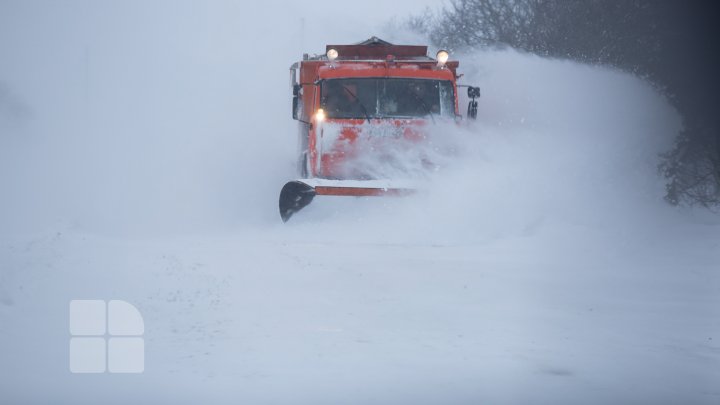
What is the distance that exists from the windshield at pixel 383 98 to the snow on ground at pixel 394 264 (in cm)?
64

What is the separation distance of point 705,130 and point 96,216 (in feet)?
28.4

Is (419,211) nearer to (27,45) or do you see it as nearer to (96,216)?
(96,216)

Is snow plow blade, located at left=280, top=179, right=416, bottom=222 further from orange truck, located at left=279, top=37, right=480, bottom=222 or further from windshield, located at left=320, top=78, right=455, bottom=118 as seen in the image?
windshield, located at left=320, top=78, right=455, bottom=118

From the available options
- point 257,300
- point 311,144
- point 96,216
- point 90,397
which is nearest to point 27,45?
point 96,216

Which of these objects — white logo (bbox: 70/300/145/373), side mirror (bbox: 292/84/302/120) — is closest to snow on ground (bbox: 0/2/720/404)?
white logo (bbox: 70/300/145/373)

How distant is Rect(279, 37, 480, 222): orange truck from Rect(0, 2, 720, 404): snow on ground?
46 centimetres

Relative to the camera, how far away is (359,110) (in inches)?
456

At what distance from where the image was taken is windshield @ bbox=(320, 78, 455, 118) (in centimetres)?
1161

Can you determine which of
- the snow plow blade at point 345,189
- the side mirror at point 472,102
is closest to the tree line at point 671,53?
the side mirror at point 472,102

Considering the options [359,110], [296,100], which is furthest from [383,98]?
[296,100]

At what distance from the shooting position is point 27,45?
2778 centimetres

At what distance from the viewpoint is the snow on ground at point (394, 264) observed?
4.80 metres

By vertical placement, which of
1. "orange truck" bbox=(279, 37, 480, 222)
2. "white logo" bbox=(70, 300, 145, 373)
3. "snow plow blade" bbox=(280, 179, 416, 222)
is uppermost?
"orange truck" bbox=(279, 37, 480, 222)

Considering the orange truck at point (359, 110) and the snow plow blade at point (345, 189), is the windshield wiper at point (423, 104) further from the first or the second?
the snow plow blade at point (345, 189)
